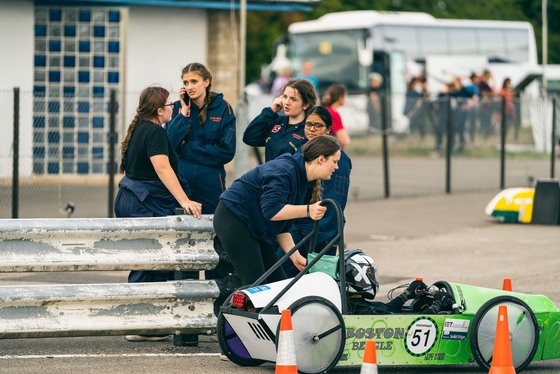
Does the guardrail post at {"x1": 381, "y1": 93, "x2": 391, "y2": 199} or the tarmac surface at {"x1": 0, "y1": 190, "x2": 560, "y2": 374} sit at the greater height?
the guardrail post at {"x1": 381, "y1": 93, "x2": 391, "y2": 199}

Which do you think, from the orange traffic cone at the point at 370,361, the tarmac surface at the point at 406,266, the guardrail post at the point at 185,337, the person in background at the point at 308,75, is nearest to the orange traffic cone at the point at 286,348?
the orange traffic cone at the point at 370,361

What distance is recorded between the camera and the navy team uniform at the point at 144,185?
25.0 feet

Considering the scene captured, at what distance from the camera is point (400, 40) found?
3391cm

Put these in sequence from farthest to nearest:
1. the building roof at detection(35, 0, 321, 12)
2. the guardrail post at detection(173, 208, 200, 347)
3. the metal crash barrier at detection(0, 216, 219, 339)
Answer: the building roof at detection(35, 0, 321, 12), the guardrail post at detection(173, 208, 200, 347), the metal crash barrier at detection(0, 216, 219, 339)

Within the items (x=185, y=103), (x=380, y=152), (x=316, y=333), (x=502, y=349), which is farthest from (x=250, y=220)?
(x=380, y=152)

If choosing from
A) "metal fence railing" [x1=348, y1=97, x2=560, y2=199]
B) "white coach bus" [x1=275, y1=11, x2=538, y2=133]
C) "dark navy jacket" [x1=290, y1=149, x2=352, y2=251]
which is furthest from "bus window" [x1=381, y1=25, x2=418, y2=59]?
"dark navy jacket" [x1=290, y1=149, x2=352, y2=251]

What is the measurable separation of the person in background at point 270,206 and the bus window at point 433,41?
28.0 metres

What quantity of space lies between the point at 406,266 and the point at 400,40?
23157 mm

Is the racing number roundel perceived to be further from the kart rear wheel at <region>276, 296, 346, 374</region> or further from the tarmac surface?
the kart rear wheel at <region>276, 296, 346, 374</region>

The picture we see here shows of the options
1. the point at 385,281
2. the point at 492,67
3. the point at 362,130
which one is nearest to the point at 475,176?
the point at 362,130

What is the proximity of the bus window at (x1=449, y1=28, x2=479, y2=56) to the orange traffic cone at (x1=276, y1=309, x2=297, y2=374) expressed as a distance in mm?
29840

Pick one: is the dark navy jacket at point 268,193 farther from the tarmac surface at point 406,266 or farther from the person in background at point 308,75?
the person in background at point 308,75

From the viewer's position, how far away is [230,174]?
19812 millimetres

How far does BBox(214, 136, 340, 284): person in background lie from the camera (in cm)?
670
